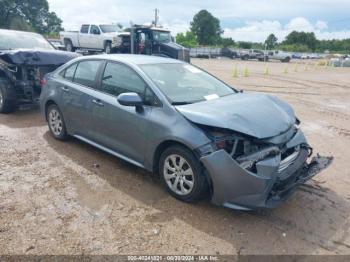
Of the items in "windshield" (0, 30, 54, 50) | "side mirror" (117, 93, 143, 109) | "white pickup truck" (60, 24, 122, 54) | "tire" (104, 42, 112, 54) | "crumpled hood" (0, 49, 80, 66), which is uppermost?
"white pickup truck" (60, 24, 122, 54)

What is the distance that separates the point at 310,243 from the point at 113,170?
266 centimetres

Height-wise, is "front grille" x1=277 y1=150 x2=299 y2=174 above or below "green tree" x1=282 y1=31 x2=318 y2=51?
below

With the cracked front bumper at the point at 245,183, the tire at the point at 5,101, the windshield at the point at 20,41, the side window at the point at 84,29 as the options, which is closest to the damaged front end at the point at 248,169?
the cracked front bumper at the point at 245,183

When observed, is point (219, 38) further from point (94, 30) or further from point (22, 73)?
point (22, 73)

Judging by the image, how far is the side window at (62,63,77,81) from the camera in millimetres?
5385

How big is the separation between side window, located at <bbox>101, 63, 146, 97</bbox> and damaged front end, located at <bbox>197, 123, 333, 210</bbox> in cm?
115

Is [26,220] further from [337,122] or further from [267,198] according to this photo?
[337,122]

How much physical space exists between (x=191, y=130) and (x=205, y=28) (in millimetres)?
100958

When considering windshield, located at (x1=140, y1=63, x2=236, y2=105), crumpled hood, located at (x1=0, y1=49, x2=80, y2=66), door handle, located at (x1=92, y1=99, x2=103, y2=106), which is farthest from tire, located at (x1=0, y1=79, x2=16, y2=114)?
windshield, located at (x1=140, y1=63, x2=236, y2=105)

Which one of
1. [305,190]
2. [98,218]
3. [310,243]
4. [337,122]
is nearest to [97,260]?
[98,218]

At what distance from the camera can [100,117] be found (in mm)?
4625

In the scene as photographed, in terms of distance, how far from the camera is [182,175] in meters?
3.75

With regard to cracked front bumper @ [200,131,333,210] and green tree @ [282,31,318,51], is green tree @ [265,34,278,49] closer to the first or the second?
green tree @ [282,31,318,51]

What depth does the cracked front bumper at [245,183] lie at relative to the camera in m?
3.27
